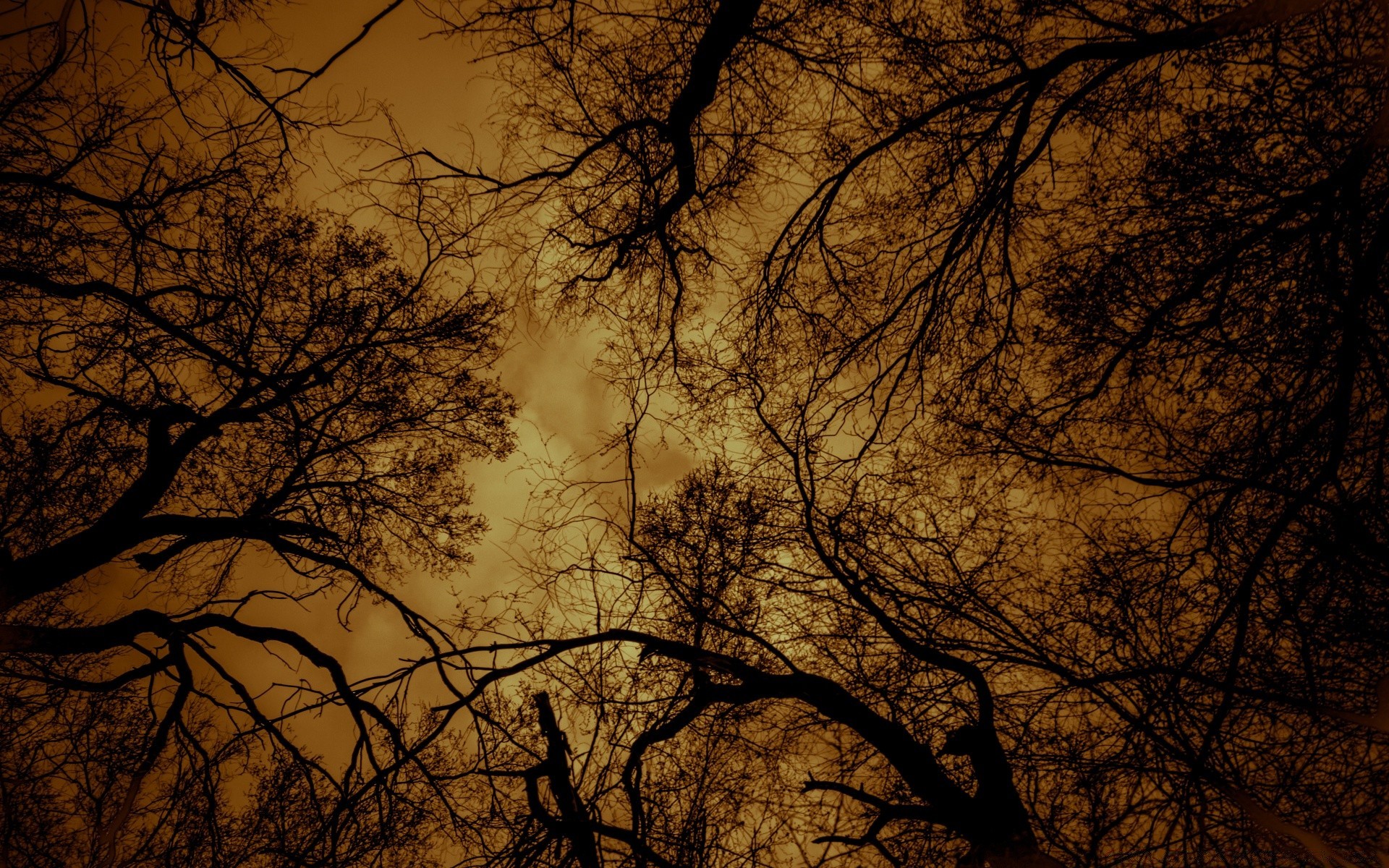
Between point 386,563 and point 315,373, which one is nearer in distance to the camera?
point 315,373

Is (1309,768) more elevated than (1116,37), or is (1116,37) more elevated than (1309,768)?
(1116,37)

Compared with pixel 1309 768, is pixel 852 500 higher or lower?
higher

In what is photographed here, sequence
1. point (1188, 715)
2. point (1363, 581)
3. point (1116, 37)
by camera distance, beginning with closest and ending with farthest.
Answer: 1. point (1116, 37)
2. point (1188, 715)
3. point (1363, 581)

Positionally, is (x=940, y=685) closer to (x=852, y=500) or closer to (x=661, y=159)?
(x=852, y=500)

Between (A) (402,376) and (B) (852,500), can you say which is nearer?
(B) (852,500)

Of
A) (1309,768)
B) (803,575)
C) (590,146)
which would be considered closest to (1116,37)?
(590,146)

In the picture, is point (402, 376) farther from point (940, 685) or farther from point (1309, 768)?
point (1309, 768)

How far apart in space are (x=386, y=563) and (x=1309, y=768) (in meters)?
8.10

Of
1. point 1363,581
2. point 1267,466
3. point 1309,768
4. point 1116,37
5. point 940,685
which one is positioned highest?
point 1116,37

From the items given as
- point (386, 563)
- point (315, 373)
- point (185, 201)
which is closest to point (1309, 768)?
point (386, 563)

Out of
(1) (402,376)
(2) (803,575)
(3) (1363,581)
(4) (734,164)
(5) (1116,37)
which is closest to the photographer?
(5) (1116,37)

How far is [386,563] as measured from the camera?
6293mm

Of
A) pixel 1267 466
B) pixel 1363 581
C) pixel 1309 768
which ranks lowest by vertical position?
pixel 1309 768

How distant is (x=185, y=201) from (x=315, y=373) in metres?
1.86
